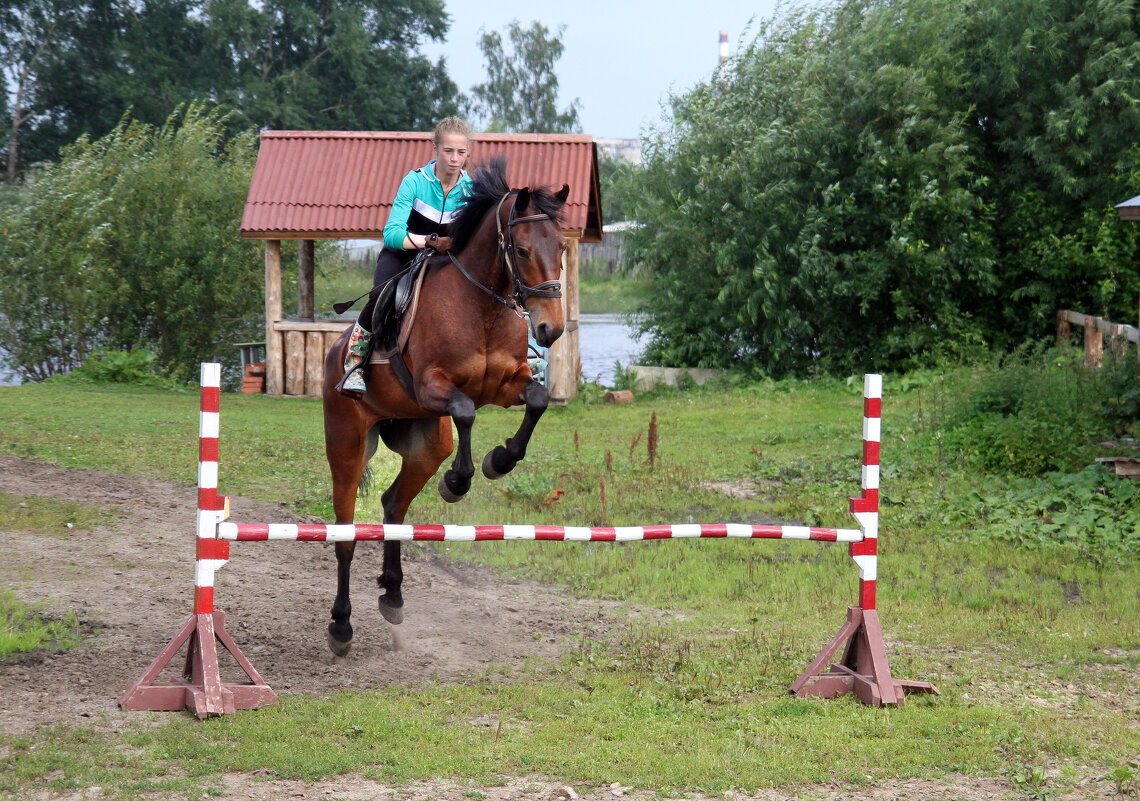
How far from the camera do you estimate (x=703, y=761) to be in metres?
4.73

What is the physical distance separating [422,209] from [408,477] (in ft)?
5.23

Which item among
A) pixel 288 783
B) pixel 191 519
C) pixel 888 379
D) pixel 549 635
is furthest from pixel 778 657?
pixel 888 379

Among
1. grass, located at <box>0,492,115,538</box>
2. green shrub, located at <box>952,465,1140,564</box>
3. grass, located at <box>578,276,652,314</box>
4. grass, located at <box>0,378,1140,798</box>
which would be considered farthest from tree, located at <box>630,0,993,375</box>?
grass, located at <box>578,276,652,314</box>

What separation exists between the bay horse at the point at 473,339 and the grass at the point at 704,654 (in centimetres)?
129

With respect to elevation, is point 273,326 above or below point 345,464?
above

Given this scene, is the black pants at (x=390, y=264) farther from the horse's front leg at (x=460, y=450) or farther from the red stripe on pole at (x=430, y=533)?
the red stripe on pole at (x=430, y=533)

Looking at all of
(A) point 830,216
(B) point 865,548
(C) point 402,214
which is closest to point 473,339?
(C) point 402,214

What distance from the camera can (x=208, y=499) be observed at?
17.4ft

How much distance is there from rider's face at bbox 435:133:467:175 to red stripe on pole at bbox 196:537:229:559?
8.01ft

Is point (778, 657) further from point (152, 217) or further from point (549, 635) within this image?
point (152, 217)

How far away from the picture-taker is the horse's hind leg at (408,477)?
661cm

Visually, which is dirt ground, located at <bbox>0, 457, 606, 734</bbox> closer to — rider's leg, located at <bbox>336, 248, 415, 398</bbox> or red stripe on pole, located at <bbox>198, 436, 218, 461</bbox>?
red stripe on pole, located at <bbox>198, 436, 218, 461</bbox>

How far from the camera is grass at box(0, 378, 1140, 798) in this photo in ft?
15.4

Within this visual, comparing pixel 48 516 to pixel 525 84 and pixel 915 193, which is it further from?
pixel 525 84
